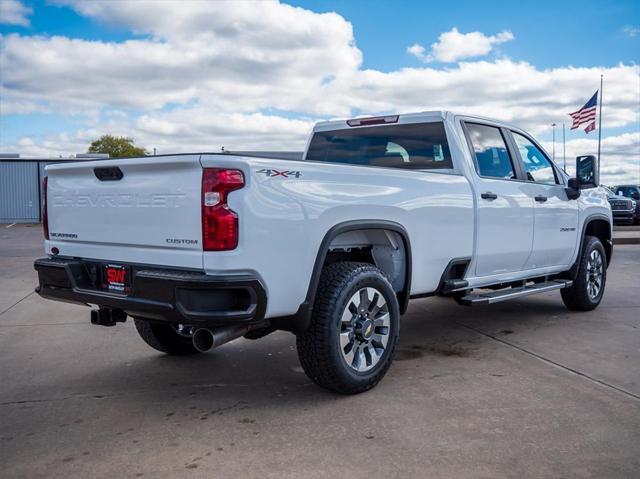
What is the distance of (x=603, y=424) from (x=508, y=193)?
2.50 meters

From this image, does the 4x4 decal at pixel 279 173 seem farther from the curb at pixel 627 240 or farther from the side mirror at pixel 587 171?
the curb at pixel 627 240

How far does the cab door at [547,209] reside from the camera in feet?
20.4

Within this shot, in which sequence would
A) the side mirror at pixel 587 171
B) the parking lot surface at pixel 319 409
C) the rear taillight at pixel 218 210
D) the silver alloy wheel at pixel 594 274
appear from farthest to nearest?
the silver alloy wheel at pixel 594 274
the side mirror at pixel 587 171
the rear taillight at pixel 218 210
the parking lot surface at pixel 319 409

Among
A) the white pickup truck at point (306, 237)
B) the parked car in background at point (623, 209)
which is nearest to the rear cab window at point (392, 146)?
the white pickup truck at point (306, 237)

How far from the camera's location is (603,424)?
3730 mm

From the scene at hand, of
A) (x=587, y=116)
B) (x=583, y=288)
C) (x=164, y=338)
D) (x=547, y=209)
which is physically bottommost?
(x=164, y=338)

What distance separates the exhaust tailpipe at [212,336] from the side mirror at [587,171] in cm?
436

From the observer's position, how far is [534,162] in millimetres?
6488

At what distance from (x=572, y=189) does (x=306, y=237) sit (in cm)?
395

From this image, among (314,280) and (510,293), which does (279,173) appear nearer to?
(314,280)

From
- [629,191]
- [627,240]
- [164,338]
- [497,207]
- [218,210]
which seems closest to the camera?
[218,210]

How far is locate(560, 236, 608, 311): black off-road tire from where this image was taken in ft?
23.3

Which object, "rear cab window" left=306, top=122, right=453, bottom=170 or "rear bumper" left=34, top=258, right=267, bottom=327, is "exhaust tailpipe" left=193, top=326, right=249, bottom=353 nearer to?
"rear bumper" left=34, top=258, right=267, bottom=327

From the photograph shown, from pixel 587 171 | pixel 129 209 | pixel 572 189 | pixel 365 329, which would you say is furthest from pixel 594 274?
pixel 129 209
